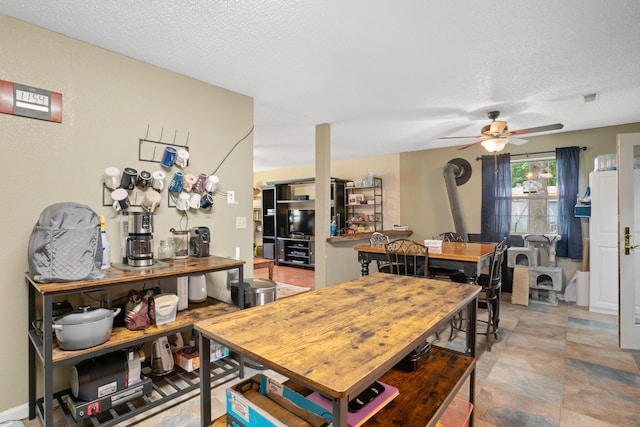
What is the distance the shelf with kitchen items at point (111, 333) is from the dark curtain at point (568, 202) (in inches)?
183

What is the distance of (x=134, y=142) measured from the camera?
2387mm

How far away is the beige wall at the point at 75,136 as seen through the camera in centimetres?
189

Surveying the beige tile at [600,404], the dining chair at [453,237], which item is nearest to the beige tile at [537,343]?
the beige tile at [600,404]

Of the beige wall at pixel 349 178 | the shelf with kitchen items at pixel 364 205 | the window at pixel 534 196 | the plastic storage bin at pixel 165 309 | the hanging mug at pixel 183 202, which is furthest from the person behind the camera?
the shelf with kitchen items at pixel 364 205

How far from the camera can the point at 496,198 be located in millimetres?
5008

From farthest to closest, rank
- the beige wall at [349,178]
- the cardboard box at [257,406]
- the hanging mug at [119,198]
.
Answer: the beige wall at [349,178]
the hanging mug at [119,198]
the cardboard box at [257,406]

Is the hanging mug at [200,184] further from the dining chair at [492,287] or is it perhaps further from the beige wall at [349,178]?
the dining chair at [492,287]

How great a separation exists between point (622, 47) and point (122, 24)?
3.48 m

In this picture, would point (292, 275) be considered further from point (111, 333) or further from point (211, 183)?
point (111, 333)

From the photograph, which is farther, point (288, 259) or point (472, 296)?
point (288, 259)

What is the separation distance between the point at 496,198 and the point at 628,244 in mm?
2235

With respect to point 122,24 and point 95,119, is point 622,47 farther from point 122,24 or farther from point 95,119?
point 95,119

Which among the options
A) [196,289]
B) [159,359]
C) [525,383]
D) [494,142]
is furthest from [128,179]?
[494,142]

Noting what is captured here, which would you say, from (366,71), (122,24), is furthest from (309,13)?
(122,24)
